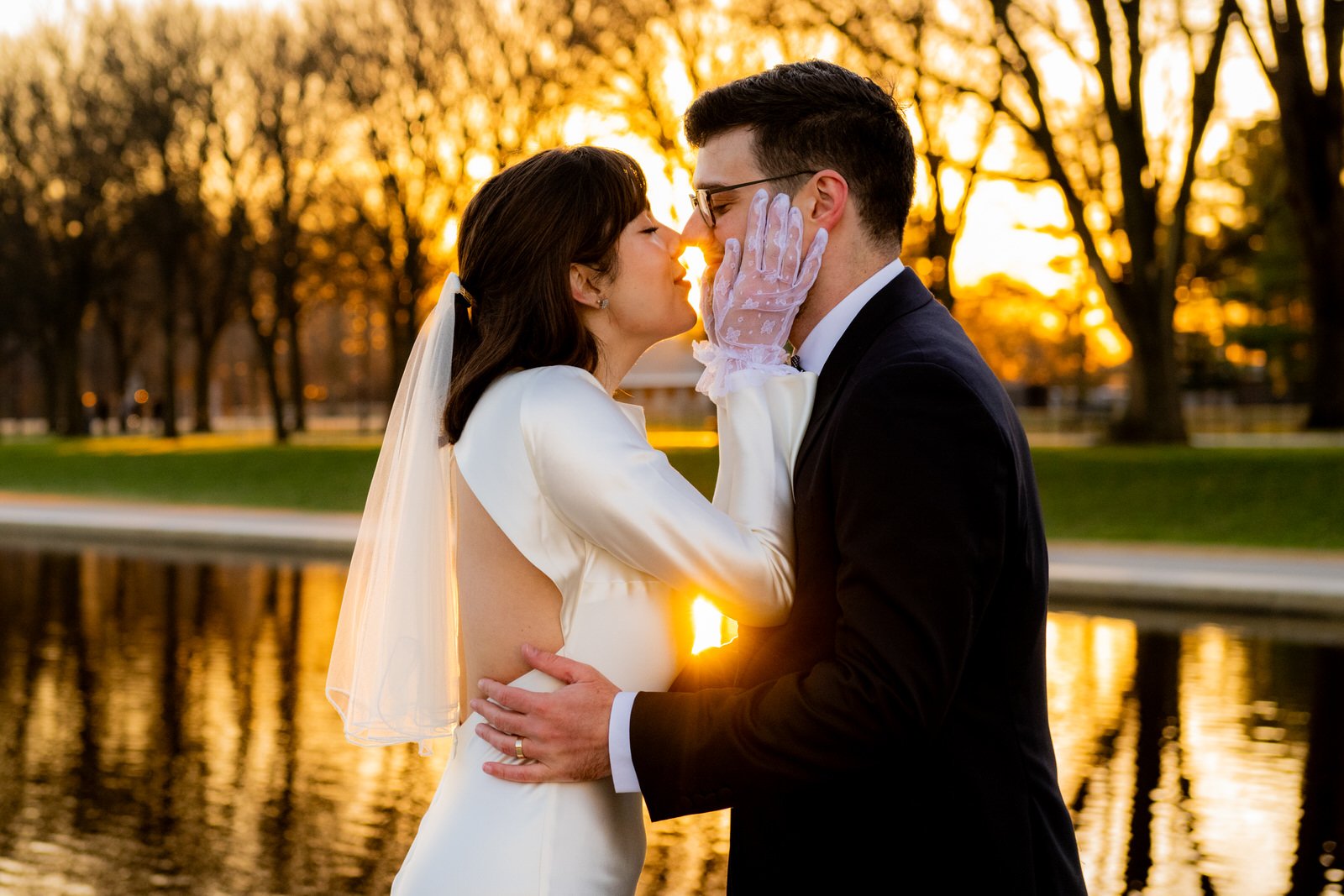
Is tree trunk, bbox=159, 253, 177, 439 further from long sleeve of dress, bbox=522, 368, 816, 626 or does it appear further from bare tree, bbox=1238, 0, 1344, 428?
long sleeve of dress, bbox=522, 368, 816, 626

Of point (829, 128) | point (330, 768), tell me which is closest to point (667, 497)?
point (829, 128)

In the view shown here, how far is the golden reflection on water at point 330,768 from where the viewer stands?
6.09m

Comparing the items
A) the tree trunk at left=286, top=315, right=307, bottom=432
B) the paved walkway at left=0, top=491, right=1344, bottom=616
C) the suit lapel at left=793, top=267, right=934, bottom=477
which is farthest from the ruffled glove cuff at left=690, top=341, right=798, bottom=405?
the tree trunk at left=286, top=315, right=307, bottom=432

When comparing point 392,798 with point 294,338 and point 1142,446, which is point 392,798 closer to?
point 1142,446

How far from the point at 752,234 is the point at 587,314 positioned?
0.37m

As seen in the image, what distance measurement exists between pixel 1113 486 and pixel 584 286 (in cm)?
1813

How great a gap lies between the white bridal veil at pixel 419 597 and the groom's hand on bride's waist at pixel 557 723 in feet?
1.61

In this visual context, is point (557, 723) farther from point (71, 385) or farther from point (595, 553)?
point (71, 385)

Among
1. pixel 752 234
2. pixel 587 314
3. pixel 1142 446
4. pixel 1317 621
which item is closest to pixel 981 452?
pixel 752 234

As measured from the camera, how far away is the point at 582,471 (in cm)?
254

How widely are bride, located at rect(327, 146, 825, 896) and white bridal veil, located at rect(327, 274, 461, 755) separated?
26mm

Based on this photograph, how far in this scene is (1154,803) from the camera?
6992mm

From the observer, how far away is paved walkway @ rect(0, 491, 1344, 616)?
1316cm

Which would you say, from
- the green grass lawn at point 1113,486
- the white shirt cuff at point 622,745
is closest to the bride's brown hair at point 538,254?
the white shirt cuff at point 622,745
